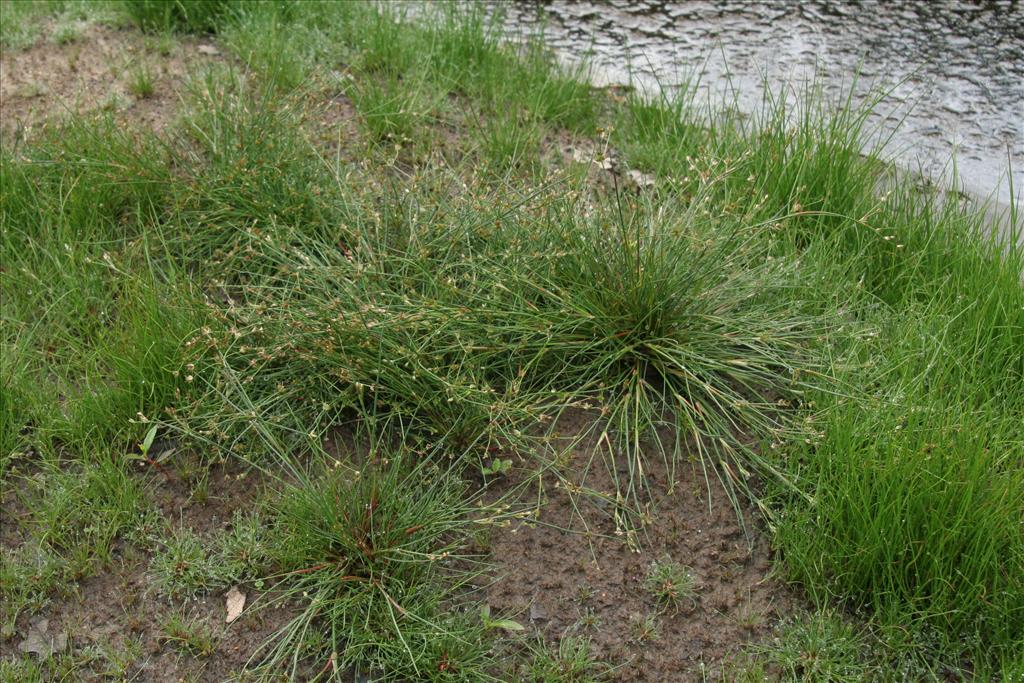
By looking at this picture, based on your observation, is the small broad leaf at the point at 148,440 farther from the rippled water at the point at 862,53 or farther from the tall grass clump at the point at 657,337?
the rippled water at the point at 862,53

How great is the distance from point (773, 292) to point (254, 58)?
112 inches

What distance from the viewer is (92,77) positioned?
486cm

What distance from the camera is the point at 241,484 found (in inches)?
125

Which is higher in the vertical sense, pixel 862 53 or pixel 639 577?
pixel 862 53

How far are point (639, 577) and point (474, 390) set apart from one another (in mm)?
755

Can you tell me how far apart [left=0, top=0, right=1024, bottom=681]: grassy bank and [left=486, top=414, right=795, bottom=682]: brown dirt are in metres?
0.02

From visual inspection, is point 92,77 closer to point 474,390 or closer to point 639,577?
point 474,390

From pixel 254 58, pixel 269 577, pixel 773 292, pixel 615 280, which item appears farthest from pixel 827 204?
pixel 254 58

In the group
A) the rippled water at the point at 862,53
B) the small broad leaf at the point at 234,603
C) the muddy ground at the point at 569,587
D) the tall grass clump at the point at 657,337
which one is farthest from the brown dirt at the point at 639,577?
the rippled water at the point at 862,53

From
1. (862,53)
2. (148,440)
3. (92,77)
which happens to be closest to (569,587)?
(148,440)

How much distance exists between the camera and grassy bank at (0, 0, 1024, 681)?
2732 millimetres

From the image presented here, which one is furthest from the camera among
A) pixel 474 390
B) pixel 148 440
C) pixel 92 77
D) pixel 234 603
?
pixel 92 77

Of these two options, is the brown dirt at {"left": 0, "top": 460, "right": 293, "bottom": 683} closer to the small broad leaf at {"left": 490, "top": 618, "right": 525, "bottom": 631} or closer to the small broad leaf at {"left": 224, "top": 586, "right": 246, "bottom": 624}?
the small broad leaf at {"left": 224, "top": 586, "right": 246, "bottom": 624}

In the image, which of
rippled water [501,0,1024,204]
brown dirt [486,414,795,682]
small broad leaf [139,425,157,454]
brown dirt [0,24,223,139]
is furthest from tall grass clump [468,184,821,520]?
brown dirt [0,24,223,139]
